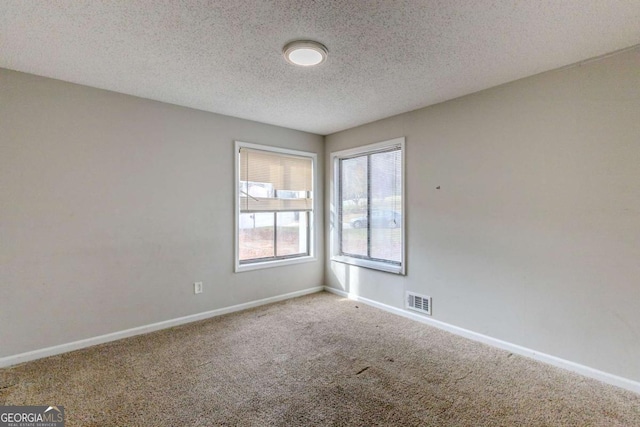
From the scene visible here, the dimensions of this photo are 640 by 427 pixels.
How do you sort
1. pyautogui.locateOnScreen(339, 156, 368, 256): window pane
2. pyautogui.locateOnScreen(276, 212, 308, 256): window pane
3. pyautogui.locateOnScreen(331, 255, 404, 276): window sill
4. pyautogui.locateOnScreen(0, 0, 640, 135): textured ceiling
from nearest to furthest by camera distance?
pyautogui.locateOnScreen(0, 0, 640, 135): textured ceiling, pyautogui.locateOnScreen(331, 255, 404, 276): window sill, pyautogui.locateOnScreen(339, 156, 368, 256): window pane, pyautogui.locateOnScreen(276, 212, 308, 256): window pane

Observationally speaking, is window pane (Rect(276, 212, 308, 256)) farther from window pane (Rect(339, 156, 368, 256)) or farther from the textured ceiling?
the textured ceiling

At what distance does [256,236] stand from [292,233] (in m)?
0.62

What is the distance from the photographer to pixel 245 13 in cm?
181

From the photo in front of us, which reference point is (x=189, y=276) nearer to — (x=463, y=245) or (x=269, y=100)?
(x=269, y=100)

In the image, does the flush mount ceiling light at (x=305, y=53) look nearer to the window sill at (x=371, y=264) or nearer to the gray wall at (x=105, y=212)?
the gray wall at (x=105, y=212)

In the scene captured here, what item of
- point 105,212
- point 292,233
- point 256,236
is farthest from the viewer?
point 292,233

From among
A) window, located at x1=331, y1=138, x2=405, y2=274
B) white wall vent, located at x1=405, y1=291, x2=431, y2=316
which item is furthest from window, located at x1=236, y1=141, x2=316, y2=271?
white wall vent, located at x1=405, y1=291, x2=431, y2=316

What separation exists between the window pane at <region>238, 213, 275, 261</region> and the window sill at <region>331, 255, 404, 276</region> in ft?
3.43

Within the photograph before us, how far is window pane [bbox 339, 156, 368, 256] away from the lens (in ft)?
14.0

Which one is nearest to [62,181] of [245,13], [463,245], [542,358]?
[245,13]

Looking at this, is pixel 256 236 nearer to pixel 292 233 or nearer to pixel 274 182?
pixel 292 233

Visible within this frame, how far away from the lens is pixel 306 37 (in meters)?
2.06

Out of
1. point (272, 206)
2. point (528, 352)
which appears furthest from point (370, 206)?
point (528, 352)

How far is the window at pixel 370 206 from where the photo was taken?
379 cm
